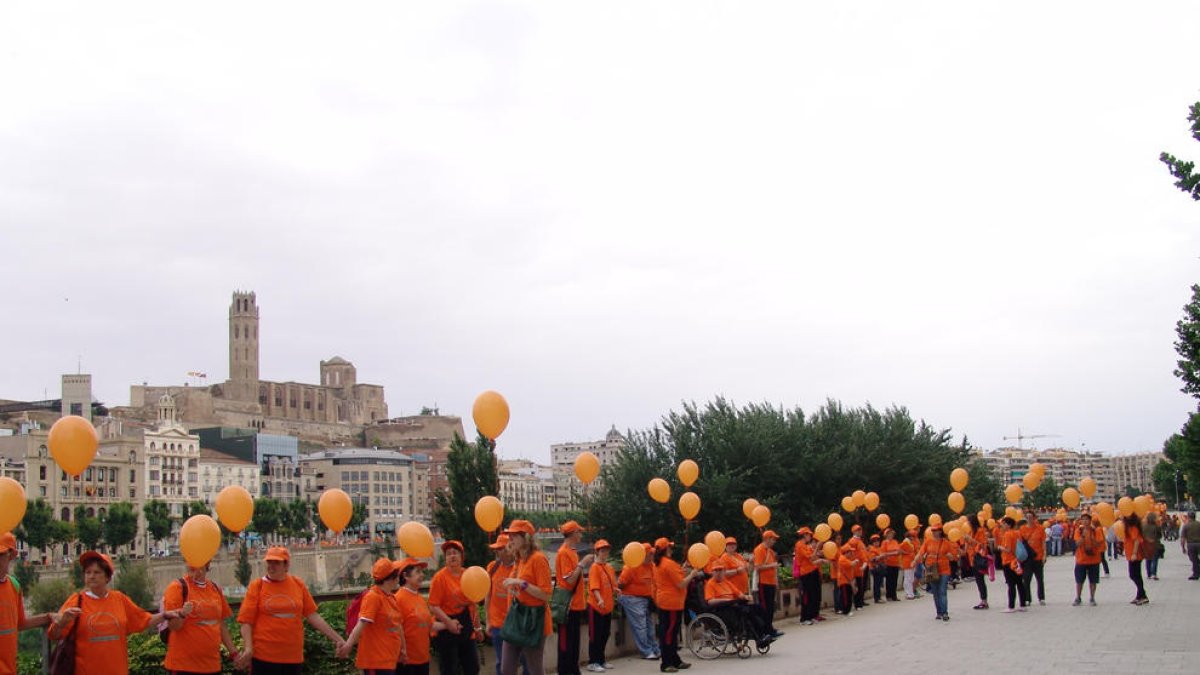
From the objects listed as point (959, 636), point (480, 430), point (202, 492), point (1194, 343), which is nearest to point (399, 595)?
point (480, 430)

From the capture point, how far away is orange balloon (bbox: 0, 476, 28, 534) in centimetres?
833

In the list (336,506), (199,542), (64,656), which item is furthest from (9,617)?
(336,506)

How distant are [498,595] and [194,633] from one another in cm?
368

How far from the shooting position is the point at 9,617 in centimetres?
771

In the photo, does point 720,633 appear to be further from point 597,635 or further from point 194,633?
point 194,633

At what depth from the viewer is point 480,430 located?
13.9m

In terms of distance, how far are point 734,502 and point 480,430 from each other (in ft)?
69.6

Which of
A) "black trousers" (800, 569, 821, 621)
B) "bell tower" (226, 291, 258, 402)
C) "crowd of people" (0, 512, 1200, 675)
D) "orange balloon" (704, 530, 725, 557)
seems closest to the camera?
"crowd of people" (0, 512, 1200, 675)

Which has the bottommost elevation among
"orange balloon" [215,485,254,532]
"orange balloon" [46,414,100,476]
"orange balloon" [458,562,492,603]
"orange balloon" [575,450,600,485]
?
"orange balloon" [458,562,492,603]

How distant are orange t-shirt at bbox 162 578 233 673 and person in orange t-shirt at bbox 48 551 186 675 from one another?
0.37m

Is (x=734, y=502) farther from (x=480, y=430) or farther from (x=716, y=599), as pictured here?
(x=480, y=430)

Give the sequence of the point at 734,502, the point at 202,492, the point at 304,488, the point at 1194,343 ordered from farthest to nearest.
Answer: the point at 304,488 < the point at 202,492 < the point at 734,502 < the point at 1194,343

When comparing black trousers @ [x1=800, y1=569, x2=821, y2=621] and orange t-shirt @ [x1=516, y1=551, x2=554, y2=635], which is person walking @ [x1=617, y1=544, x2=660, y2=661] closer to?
orange t-shirt @ [x1=516, y1=551, x2=554, y2=635]

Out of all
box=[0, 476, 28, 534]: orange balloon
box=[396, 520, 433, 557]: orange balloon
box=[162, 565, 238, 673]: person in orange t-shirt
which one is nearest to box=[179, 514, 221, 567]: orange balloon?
box=[162, 565, 238, 673]: person in orange t-shirt
